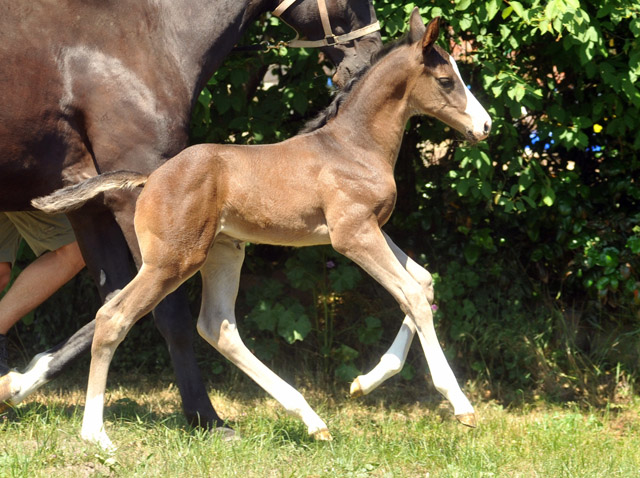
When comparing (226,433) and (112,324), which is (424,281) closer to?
(226,433)

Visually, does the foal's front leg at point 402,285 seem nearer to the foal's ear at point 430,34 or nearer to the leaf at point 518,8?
the foal's ear at point 430,34

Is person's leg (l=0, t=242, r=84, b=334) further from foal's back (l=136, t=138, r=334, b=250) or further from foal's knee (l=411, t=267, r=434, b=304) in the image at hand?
foal's knee (l=411, t=267, r=434, b=304)

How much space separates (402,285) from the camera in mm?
3582

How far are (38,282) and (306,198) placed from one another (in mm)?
1924

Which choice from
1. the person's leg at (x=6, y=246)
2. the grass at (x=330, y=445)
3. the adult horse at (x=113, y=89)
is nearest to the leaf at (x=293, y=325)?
the grass at (x=330, y=445)

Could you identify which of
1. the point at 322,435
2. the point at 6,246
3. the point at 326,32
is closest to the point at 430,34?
the point at 326,32

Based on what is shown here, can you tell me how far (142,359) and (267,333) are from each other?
0.95m

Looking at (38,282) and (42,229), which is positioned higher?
(42,229)

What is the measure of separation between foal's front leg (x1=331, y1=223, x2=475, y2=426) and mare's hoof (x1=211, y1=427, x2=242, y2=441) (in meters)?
1.05

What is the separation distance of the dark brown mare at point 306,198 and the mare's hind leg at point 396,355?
12 mm

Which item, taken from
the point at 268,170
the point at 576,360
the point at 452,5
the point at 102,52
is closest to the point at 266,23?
the point at 452,5

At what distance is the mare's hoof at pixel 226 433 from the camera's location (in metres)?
3.97

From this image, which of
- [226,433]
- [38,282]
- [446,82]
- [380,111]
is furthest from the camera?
[38,282]

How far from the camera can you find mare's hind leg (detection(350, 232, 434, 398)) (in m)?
3.68
